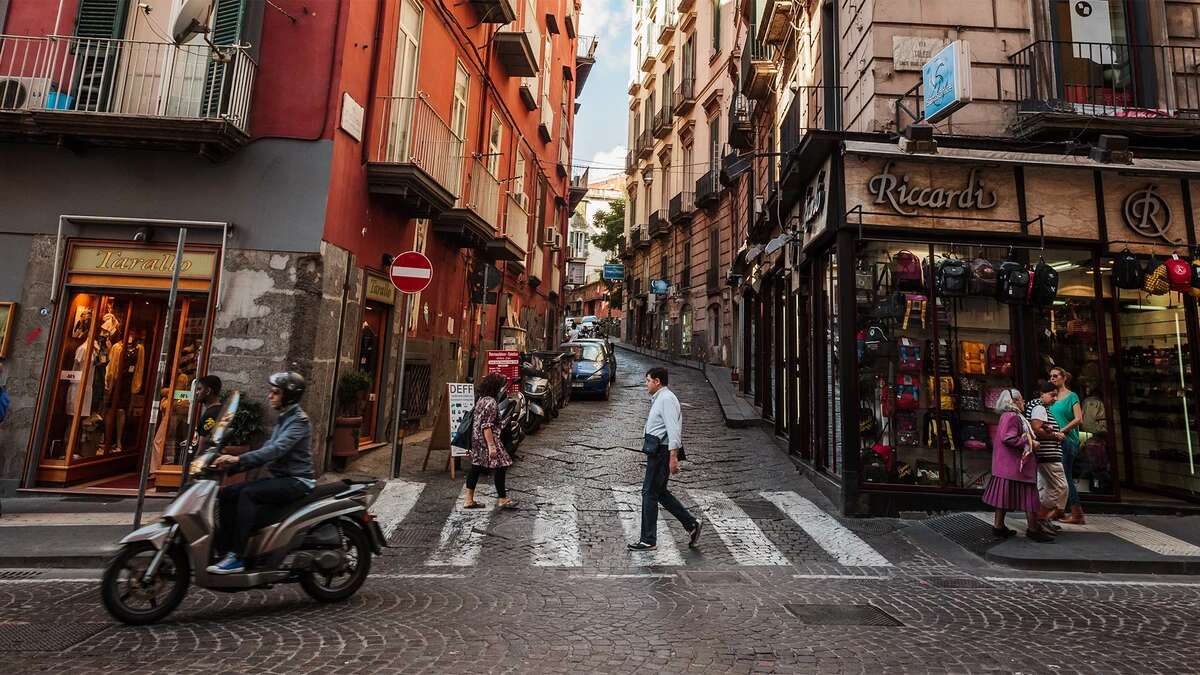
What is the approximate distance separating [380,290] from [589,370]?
9.36m

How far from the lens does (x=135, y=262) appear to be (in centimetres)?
836

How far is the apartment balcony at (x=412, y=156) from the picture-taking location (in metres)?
9.63

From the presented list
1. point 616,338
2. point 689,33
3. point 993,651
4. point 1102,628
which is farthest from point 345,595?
point 616,338

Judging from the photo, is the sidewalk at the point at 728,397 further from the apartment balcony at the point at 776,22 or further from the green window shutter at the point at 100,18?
the green window shutter at the point at 100,18

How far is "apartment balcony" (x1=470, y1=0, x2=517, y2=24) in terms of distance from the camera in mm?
13204

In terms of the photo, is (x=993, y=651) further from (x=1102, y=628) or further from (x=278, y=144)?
(x=278, y=144)

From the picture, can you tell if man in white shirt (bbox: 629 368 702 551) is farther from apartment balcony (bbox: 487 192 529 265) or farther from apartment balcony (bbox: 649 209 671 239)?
apartment balcony (bbox: 649 209 671 239)

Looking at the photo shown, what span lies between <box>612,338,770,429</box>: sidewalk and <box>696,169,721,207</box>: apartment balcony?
7185 millimetres

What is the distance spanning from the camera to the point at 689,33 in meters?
31.3

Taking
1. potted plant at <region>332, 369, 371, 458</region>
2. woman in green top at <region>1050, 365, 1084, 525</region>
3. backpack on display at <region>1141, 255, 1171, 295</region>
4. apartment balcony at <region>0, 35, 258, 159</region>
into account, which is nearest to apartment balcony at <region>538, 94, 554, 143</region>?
apartment balcony at <region>0, 35, 258, 159</region>

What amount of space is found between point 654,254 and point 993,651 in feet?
113

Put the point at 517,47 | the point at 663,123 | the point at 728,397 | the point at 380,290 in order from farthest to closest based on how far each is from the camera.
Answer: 1. the point at 663,123
2. the point at 728,397
3. the point at 517,47
4. the point at 380,290

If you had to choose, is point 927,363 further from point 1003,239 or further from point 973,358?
point 1003,239

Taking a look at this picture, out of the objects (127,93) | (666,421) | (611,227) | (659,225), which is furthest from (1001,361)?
(611,227)
